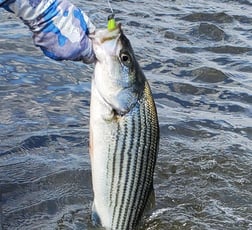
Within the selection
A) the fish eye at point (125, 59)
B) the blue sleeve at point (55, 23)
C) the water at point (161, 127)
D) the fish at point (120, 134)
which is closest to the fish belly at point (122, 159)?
the fish at point (120, 134)

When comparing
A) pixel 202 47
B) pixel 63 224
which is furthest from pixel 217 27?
pixel 63 224

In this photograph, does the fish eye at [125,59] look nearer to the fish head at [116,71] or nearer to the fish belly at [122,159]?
the fish head at [116,71]

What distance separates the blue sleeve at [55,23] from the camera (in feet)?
15.1

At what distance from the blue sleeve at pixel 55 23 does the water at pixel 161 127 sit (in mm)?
1447

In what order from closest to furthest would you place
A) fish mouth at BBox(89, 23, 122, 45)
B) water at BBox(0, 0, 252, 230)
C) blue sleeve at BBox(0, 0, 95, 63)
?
fish mouth at BBox(89, 23, 122, 45)
blue sleeve at BBox(0, 0, 95, 63)
water at BBox(0, 0, 252, 230)

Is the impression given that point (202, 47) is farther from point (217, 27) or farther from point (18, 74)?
point (18, 74)

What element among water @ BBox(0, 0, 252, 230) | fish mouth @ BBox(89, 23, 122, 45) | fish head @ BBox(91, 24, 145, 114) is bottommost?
water @ BBox(0, 0, 252, 230)

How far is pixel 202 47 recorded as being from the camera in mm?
10367

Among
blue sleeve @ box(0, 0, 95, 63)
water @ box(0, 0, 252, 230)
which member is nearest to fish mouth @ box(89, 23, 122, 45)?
blue sleeve @ box(0, 0, 95, 63)

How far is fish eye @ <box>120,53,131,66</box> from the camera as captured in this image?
4.28m

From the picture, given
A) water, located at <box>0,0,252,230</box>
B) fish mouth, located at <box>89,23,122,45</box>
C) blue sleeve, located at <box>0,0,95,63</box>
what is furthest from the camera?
water, located at <box>0,0,252,230</box>

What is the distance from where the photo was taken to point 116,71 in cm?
428

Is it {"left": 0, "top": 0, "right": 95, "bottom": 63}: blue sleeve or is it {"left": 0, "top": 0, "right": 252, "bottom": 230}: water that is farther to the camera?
{"left": 0, "top": 0, "right": 252, "bottom": 230}: water

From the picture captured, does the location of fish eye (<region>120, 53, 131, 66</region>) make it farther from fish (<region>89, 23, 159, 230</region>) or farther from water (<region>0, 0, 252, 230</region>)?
water (<region>0, 0, 252, 230</region>)
